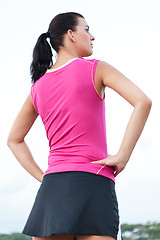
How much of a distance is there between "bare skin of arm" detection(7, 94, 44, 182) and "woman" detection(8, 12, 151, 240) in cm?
21

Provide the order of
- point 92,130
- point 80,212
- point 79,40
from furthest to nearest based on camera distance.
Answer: point 79,40 → point 92,130 → point 80,212

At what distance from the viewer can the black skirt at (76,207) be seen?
1.69m

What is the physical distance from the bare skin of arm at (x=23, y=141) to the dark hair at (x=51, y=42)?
0.17 metres

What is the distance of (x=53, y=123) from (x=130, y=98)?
13.8 inches

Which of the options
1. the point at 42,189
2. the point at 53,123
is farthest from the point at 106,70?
the point at 42,189

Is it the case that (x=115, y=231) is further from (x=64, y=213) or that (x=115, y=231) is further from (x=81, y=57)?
(x=81, y=57)

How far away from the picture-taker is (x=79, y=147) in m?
1.79

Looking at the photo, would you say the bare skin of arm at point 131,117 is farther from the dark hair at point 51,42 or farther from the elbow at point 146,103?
the dark hair at point 51,42

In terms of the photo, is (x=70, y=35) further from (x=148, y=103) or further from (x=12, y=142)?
(x=12, y=142)

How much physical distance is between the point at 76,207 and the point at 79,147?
242 mm

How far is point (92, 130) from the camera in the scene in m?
1.81

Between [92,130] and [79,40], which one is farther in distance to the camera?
[79,40]

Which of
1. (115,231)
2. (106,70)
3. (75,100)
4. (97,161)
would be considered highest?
(106,70)

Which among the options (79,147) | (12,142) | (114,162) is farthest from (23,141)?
(114,162)
